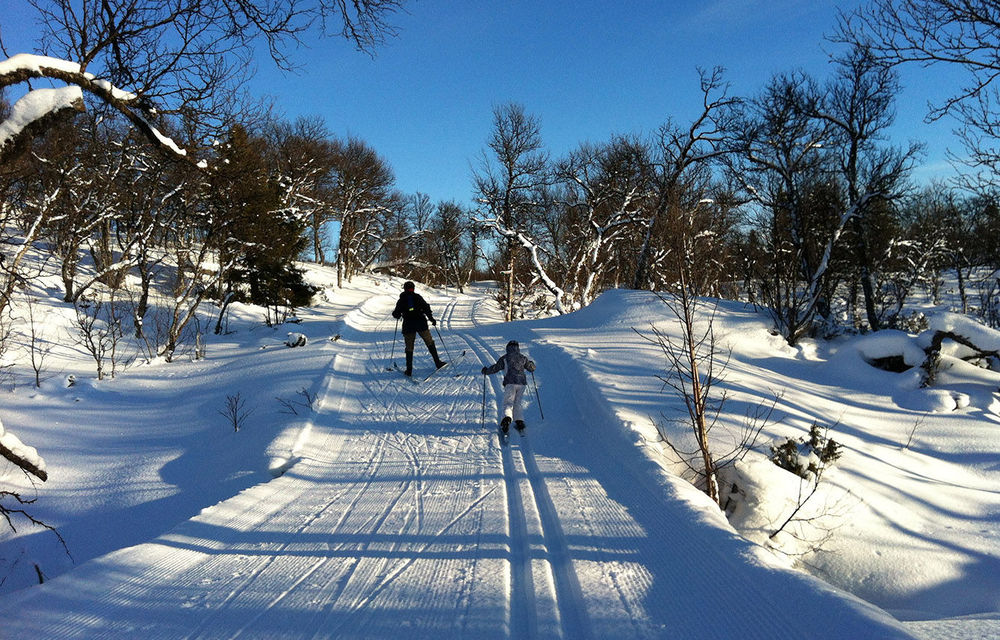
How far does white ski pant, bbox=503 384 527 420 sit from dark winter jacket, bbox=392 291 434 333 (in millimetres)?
3942

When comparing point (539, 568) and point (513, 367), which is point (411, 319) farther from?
point (539, 568)

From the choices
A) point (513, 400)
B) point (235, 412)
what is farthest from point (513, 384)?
point (235, 412)

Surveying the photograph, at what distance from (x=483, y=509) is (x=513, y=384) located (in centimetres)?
289

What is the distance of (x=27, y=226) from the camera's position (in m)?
16.6

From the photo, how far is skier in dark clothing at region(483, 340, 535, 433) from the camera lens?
7336 millimetres

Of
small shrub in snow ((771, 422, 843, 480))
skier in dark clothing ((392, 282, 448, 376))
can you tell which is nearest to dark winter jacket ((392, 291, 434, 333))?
skier in dark clothing ((392, 282, 448, 376))

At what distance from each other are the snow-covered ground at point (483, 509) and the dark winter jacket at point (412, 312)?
1.17 meters

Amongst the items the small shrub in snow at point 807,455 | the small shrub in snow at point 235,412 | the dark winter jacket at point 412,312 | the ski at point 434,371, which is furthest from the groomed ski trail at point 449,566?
the dark winter jacket at point 412,312

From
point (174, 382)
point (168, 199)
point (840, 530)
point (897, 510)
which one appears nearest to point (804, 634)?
point (840, 530)

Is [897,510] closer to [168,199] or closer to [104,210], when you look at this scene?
[168,199]

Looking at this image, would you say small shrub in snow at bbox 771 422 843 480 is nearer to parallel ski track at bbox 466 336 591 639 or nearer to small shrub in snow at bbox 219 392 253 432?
parallel ski track at bbox 466 336 591 639

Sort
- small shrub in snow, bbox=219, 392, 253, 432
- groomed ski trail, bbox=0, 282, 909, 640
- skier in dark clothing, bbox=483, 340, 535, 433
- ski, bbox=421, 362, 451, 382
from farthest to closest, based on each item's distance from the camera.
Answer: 1. ski, bbox=421, 362, 451, 382
2. small shrub in snow, bbox=219, 392, 253, 432
3. skier in dark clothing, bbox=483, 340, 535, 433
4. groomed ski trail, bbox=0, 282, 909, 640

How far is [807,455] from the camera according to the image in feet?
22.6

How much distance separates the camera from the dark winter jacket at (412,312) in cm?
1099
